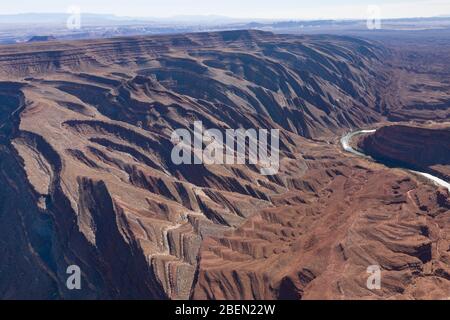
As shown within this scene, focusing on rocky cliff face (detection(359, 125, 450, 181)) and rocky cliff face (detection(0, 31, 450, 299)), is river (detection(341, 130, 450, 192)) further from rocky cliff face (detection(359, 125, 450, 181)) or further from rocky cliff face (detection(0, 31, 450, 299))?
rocky cliff face (detection(0, 31, 450, 299))

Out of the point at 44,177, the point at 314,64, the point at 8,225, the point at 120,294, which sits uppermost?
the point at 314,64

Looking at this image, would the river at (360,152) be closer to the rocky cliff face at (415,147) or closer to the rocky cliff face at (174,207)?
the rocky cliff face at (415,147)

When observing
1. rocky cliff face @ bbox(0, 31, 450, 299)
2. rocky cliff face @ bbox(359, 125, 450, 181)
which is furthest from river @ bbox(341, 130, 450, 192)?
rocky cliff face @ bbox(0, 31, 450, 299)

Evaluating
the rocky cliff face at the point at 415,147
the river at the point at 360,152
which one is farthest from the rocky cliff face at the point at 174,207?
the rocky cliff face at the point at 415,147

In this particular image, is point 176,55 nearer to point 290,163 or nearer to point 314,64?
point 314,64

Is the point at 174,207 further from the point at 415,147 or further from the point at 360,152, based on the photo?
the point at 415,147

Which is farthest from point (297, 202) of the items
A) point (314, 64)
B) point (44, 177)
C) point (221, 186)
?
point (314, 64)
